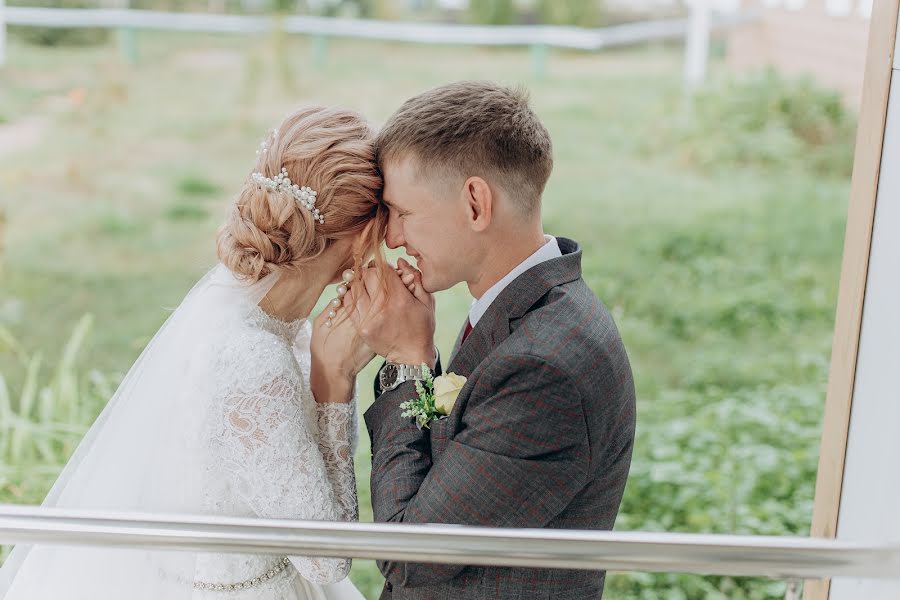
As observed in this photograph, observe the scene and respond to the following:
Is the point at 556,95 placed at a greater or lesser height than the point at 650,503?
greater

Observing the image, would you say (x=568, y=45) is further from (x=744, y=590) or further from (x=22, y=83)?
(x=744, y=590)

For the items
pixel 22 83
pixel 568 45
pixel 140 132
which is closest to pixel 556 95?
pixel 568 45

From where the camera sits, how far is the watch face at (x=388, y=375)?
2082 millimetres

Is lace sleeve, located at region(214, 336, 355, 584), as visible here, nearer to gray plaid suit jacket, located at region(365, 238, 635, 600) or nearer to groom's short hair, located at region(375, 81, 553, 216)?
gray plaid suit jacket, located at region(365, 238, 635, 600)

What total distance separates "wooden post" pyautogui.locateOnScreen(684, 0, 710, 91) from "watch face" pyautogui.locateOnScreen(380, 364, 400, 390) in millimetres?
8736

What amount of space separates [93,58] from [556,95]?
474 centimetres

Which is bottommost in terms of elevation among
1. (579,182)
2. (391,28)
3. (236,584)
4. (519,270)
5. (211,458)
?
(579,182)

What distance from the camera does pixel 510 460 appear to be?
72.0 inches

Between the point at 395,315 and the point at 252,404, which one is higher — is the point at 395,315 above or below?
above

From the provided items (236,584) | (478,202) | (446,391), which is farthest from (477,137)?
(236,584)

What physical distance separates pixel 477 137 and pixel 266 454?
0.77 metres

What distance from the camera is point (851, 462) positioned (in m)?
2.19


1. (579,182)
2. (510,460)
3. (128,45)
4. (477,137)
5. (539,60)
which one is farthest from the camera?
(539,60)

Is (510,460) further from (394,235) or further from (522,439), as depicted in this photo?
(394,235)
